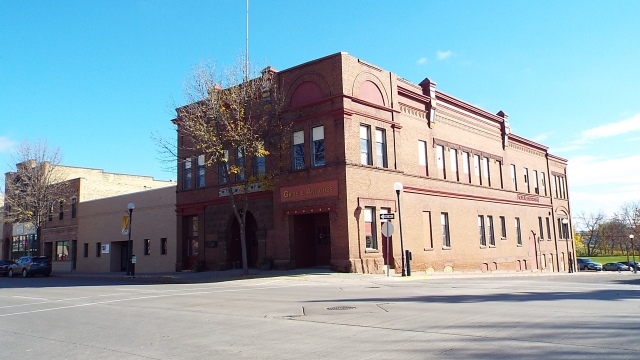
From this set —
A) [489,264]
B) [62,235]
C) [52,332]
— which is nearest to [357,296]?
[52,332]

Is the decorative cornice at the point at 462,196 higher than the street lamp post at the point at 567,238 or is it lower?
higher

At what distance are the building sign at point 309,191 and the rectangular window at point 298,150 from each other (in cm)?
129

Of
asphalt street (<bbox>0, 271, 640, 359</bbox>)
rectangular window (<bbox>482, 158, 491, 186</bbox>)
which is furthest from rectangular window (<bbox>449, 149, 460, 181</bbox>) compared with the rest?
asphalt street (<bbox>0, 271, 640, 359</bbox>)

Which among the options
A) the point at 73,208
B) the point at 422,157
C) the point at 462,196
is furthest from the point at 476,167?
the point at 73,208

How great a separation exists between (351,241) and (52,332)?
16.2 metres

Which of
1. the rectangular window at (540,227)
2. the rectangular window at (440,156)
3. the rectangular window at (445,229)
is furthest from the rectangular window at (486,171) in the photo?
the rectangular window at (540,227)

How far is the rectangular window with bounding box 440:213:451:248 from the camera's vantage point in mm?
33062

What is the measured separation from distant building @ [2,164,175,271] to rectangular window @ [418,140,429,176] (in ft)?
78.5

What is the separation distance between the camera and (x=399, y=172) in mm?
29219

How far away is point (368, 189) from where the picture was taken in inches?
1057

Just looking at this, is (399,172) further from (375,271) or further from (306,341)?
(306,341)

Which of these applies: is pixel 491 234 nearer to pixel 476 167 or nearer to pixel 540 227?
pixel 476 167

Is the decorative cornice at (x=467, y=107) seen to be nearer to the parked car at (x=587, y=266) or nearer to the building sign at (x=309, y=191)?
the building sign at (x=309, y=191)

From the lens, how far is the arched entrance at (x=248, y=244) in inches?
1223
